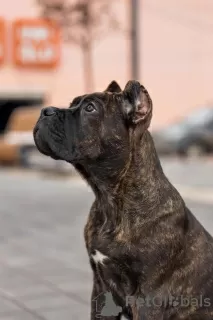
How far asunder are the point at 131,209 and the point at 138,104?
468 mm

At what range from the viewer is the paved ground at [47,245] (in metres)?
5.34

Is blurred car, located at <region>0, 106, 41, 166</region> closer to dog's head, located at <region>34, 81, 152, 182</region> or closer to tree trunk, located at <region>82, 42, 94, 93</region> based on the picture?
tree trunk, located at <region>82, 42, 94, 93</region>

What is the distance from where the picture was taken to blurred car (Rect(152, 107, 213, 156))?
21797 mm

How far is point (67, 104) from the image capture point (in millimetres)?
27328

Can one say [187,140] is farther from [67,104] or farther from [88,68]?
[88,68]

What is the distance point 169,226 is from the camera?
3.22m

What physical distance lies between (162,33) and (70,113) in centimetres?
2719

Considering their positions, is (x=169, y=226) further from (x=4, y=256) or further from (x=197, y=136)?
(x=197, y=136)

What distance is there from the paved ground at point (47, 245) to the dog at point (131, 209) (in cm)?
186

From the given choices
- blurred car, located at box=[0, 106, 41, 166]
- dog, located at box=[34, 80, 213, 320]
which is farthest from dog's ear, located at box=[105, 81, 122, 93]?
blurred car, located at box=[0, 106, 41, 166]

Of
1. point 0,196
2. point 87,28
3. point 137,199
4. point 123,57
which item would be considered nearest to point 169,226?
point 137,199

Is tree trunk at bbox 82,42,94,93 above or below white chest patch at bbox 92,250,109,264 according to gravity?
below

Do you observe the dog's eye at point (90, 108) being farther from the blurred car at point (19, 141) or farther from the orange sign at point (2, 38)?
the orange sign at point (2, 38)

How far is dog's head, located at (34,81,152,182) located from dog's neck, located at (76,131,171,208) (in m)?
0.03
